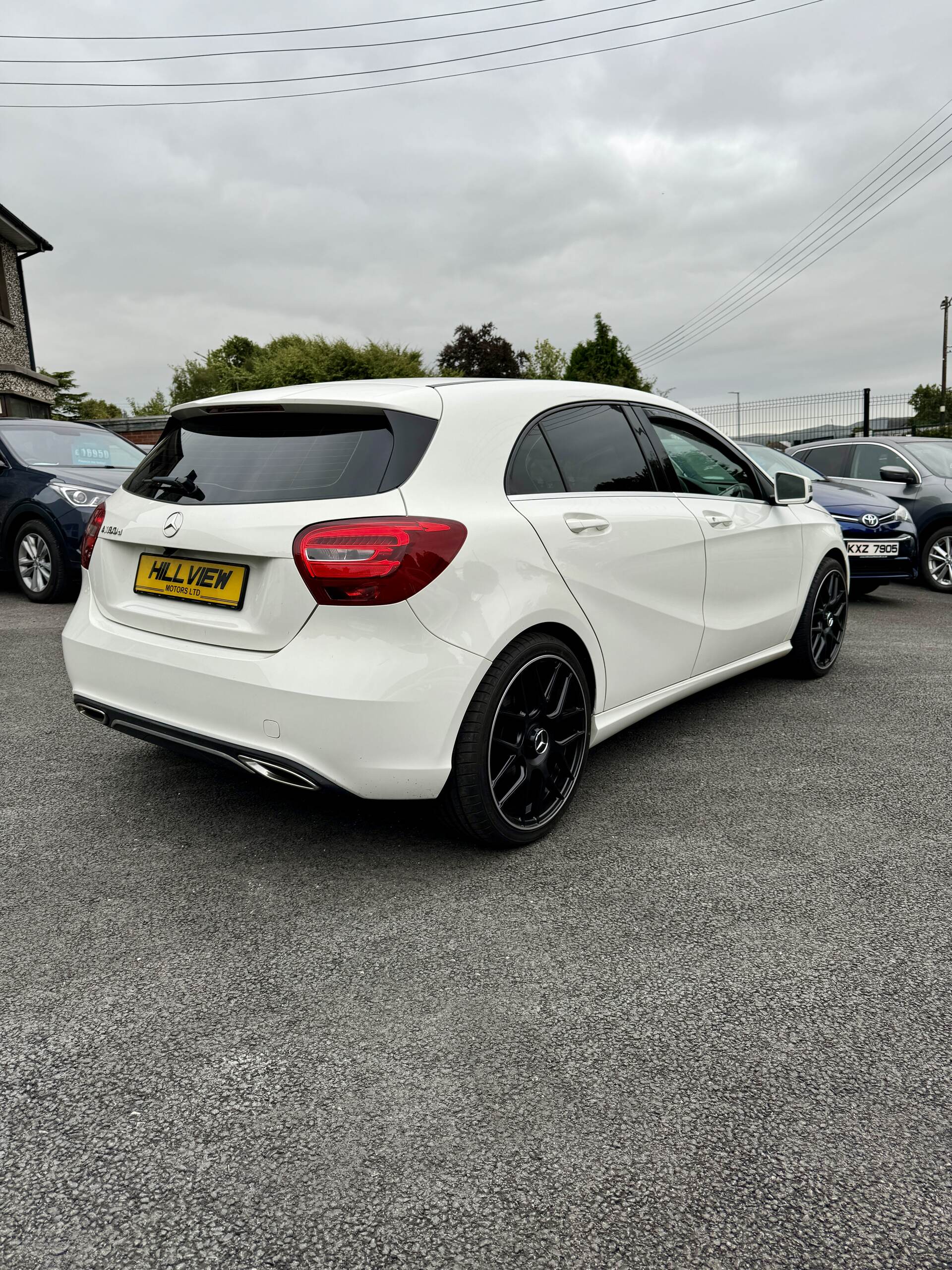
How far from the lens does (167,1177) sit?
5.58 feet

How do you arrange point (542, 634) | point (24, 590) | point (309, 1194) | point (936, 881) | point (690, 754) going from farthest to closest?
1. point (24, 590)
2. point (690, 754)
3. point (542, 634)
4. point (936, 881)
5. point (309, 1194)

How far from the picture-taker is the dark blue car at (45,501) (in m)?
7.58

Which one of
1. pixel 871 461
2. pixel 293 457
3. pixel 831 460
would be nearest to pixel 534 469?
pixel 293 457

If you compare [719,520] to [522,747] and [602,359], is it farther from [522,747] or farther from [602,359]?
[602,359]

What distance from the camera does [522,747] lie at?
9.93ft

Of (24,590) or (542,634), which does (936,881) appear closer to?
(542,634)

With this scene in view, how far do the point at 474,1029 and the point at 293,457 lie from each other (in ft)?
5.64

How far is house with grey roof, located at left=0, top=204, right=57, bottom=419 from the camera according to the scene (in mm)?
22719

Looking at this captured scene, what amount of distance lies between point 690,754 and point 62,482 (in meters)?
5.99

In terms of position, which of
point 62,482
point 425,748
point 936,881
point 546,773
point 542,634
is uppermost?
point 62,482

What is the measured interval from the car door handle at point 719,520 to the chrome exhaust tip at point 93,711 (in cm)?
260

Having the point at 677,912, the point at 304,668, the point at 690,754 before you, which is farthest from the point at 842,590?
the point at 304,668

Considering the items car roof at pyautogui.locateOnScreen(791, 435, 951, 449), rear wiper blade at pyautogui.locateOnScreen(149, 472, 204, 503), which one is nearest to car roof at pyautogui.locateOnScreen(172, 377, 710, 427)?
rear wiper blade at pyautogui.locateOnScreen(149, 472, 204, 503)

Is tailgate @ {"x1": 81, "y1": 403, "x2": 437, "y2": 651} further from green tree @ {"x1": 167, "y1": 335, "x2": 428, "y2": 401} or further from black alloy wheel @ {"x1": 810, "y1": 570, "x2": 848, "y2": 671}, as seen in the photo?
green tree @ {"x1": 167, "y1": 335, "x2": 428, "y2": 401}
